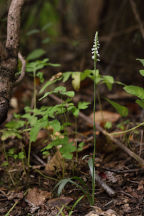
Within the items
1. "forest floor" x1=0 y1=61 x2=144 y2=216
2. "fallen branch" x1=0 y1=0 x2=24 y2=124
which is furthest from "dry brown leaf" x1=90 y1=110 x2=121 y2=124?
"fallen branch" x1=0 y1=0 x2=24 y2=124

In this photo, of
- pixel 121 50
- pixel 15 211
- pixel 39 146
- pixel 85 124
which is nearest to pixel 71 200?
pixel 15 211

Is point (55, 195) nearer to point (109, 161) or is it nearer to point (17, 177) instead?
point (17, 177)

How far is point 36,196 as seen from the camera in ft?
5.77

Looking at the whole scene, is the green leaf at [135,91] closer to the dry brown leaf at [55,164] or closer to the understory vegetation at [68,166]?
the understory vegetation at [68,166]

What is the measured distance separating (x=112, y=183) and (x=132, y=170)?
20 centimetres

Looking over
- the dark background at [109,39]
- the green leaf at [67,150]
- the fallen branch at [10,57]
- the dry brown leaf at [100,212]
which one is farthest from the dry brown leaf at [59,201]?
the dark background at [109,39]

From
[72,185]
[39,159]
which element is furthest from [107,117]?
[72,185]

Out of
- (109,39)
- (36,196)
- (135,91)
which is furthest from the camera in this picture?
(109,39)

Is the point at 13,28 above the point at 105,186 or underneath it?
above

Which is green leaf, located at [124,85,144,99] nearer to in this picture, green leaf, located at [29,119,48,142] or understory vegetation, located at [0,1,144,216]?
understory vegetation, located at [0,1,144,216]

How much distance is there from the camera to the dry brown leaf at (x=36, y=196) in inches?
67.1

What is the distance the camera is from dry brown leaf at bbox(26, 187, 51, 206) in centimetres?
170

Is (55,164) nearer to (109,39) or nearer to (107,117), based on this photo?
(107,117)

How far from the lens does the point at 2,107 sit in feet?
5.32
